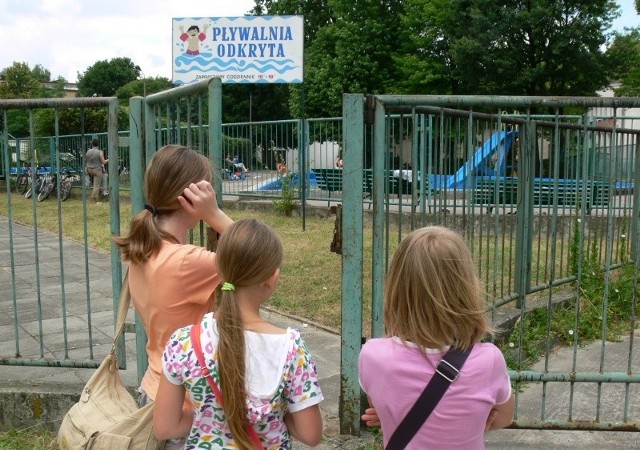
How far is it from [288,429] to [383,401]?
336 mm

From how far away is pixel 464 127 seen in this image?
431 cm

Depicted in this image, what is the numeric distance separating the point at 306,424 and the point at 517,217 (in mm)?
3669

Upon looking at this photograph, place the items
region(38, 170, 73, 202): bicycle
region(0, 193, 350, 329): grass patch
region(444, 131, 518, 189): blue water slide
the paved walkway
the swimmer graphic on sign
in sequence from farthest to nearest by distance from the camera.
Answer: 1. region(38, 170, 73, 202): bicycle
2. the swimmer graphic on sign
3. region(0, 193, 350, 329): grass patch
4. region(444, 131, 518, 189): blue water slide
5. the paved walkway

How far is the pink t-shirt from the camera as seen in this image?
1843mm

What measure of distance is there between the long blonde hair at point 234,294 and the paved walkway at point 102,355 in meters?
1.66

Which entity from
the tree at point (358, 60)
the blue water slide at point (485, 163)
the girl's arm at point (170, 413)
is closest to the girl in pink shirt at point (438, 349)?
the girl's arm at point (170, 413)

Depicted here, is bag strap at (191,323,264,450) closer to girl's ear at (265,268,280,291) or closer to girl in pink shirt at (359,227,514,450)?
girl's ear at (265,268,280,291)

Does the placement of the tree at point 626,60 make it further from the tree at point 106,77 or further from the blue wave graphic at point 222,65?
the tree at point 106,77

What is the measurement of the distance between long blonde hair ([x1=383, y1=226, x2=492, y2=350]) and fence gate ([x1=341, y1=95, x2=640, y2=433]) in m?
1.51

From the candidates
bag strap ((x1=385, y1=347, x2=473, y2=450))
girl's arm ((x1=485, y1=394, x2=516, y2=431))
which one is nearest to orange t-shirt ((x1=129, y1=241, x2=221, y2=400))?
bag strap ((x1=385, y1=347, x2=473, y2=450))

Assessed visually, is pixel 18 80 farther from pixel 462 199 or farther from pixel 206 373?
pixel 206 373

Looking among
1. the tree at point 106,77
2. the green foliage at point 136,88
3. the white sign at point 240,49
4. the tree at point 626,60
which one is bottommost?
the white sign at point 240,49

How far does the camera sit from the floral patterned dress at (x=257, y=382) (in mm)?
1924

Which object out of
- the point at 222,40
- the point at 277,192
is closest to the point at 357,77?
the point at 277,192
